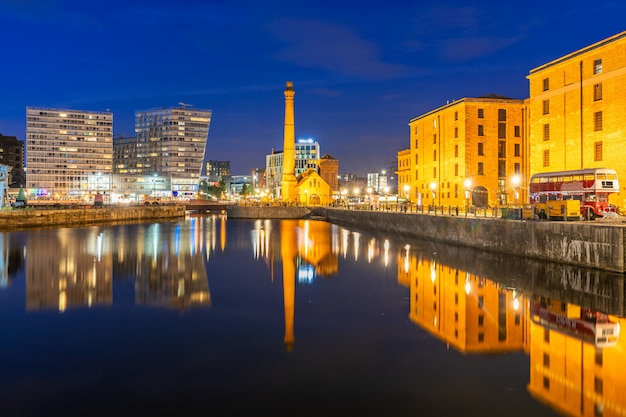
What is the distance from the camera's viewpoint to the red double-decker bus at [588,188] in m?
30.4

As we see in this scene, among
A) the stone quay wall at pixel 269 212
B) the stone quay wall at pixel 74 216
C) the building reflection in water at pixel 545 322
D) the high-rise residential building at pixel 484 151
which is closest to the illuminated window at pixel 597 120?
the high-rise residential building at pixel 484 151

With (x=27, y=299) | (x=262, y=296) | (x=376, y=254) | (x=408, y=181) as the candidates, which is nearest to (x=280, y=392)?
(x=262, y=296)

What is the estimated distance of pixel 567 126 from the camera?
136ft

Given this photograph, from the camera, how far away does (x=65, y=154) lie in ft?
585

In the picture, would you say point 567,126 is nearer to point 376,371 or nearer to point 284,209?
point 376,371

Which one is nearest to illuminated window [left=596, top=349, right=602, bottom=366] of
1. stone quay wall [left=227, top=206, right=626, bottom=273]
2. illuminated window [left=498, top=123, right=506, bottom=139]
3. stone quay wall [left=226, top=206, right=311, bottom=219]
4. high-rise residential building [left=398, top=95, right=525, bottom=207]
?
stone quay wall [left=227, top=206, right=626, bottom=273]

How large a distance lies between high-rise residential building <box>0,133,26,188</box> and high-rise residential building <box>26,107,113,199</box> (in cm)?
830

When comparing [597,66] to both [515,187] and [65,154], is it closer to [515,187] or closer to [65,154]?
[515,187]

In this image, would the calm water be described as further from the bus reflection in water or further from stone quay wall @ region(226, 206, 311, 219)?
stone quay wall @ region(226, 206, 311, 219)

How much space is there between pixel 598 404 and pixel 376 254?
930 inches

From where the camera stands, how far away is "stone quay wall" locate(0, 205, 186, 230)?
6003cm

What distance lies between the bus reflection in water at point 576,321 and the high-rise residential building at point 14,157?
193246 mm

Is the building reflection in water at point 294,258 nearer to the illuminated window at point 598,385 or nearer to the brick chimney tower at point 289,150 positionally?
the illuminated window at point 598,385

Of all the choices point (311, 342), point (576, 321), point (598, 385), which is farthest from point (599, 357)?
point (311, 342)
